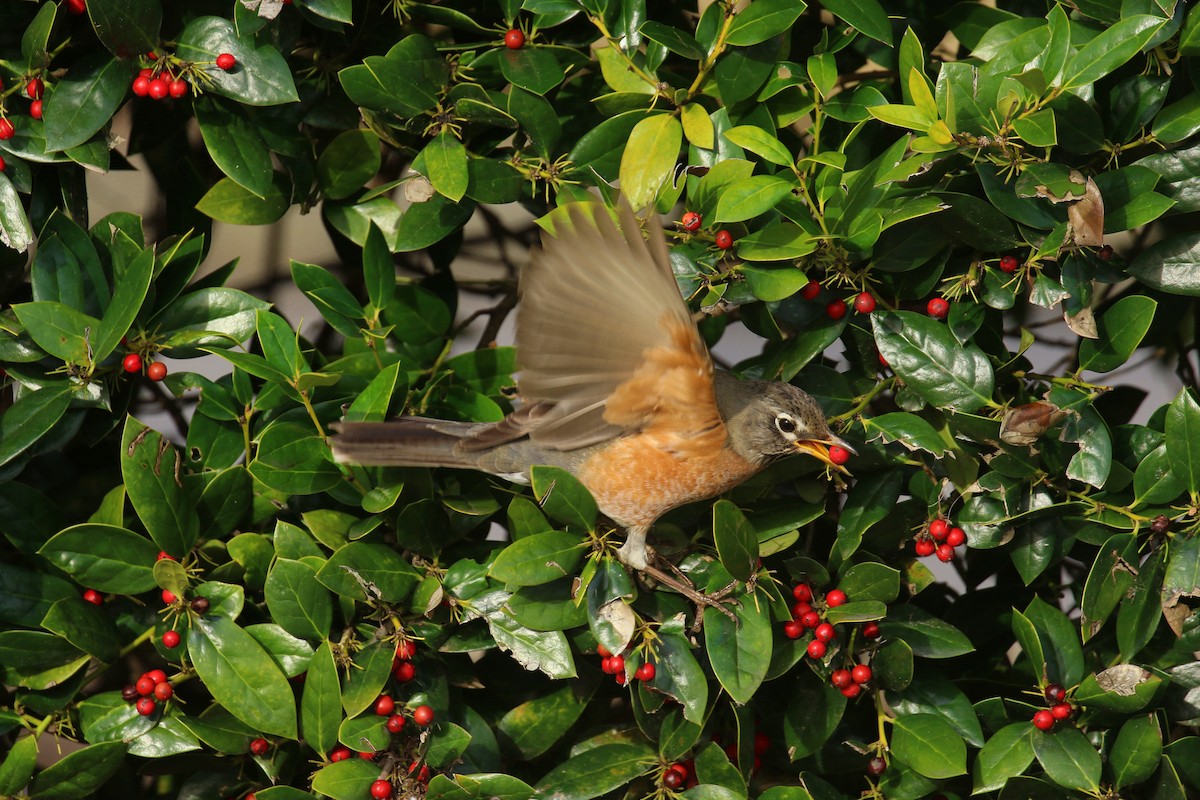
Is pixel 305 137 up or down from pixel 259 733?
up

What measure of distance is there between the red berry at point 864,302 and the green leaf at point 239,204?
1102 mm

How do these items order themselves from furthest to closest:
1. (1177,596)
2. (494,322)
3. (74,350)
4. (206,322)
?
1. (494,322)
2. (206,322)
3. (74,350)
4. (1177,596)

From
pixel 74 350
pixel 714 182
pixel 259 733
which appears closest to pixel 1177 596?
pixel 714 182

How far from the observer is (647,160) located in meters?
1.86

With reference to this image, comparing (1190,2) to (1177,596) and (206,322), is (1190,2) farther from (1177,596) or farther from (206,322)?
(206,322)

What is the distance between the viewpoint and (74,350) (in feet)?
5.98

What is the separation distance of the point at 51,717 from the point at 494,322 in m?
1.17

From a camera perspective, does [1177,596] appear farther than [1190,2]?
No

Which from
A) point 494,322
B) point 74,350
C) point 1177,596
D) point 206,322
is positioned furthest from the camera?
point 494,322

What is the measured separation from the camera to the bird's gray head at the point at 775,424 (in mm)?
1866

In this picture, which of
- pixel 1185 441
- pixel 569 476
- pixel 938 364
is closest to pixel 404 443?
pixel 569 476

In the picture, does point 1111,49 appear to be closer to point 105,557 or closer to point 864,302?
point 864,302

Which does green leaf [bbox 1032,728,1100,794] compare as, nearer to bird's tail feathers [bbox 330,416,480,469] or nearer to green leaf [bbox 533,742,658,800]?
green leaf [bbox 533,742,658,800]

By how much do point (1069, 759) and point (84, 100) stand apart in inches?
79.5
